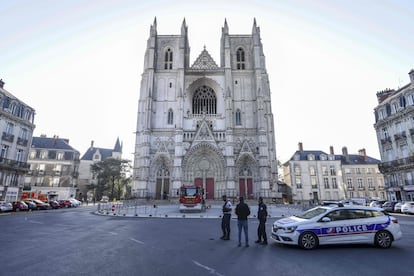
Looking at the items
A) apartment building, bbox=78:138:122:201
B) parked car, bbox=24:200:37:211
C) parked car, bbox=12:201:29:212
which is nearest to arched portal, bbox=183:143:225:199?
parked car, bbox=24:200:37:211

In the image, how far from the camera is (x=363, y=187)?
40656 millimetres

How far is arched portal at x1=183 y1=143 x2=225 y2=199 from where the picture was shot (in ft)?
102

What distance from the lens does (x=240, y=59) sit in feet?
129

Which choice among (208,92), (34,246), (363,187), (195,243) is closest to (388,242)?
(195,243)

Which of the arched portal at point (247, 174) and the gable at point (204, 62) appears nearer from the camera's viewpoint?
the arched portal at point (247, 174)

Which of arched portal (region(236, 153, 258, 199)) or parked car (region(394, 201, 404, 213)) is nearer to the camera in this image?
parked car (region(394, 201, 404, 213))

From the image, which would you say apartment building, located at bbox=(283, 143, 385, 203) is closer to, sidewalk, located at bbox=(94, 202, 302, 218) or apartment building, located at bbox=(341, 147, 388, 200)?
apartment building, located at bbox=(341, 147, 388, 200)

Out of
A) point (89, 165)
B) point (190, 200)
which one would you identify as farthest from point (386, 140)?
point (89, 165)

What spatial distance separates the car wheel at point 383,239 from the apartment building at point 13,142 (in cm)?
3158

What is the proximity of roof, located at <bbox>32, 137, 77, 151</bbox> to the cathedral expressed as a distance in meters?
17.3

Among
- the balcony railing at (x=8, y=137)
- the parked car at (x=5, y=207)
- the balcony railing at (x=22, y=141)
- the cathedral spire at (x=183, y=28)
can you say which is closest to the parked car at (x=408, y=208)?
the parked car at (x=5, y=207)

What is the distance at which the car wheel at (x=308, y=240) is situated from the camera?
6.26 meters

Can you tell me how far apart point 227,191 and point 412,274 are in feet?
82.9

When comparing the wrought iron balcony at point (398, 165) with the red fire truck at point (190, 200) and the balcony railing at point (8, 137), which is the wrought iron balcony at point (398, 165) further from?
the balcony railing at point (8, 137)
